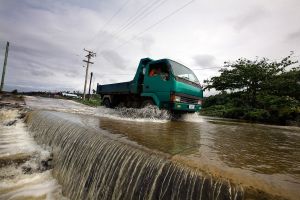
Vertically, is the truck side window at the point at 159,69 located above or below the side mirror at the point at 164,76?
above

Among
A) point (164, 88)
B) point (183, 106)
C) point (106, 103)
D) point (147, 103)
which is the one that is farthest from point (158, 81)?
point (106, 103)

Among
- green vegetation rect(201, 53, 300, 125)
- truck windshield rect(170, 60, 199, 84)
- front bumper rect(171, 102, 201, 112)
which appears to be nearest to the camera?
front bumper rect(171, 102, 201, 112)

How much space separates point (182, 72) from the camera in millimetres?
7777

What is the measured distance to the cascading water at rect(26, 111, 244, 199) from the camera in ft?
5.62

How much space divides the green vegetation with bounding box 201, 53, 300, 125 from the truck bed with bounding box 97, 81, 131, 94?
11.5 meters

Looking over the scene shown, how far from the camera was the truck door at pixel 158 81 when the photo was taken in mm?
7107

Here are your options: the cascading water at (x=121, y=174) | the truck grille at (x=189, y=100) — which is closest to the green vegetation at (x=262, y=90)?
the truck grille at (x=189, y=100)

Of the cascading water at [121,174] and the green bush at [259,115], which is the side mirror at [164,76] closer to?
the cascading water at [121,174]

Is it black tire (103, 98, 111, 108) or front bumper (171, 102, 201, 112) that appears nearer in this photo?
front bumper (171, 102, 201, 112)

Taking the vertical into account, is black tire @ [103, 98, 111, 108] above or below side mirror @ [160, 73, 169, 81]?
below

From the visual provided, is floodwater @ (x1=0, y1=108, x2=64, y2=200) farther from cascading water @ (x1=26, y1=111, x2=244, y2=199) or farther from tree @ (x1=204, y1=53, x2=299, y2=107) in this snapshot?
tree @ (x1=204, y1=53, x2=299, y2=107)

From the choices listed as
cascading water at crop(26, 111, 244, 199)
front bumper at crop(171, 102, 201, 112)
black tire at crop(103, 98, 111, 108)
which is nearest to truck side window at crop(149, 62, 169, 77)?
front bumper at crop(171, 102, 201, 112)

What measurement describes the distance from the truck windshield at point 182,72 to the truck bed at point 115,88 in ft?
7.81

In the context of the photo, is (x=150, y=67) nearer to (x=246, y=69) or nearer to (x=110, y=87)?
(x=110, y=87)
